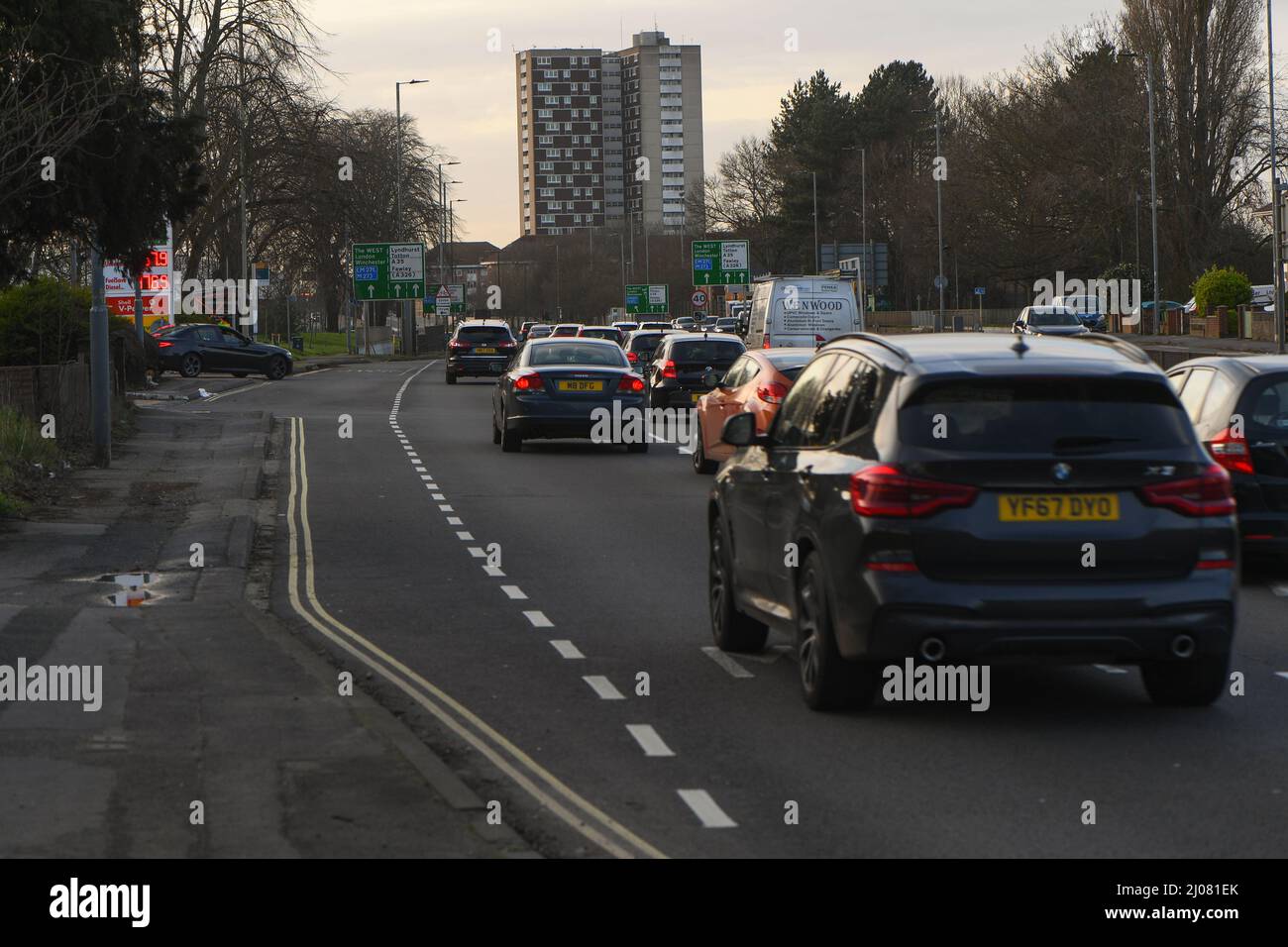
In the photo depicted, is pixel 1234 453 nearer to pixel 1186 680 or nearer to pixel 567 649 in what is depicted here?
pixel 1186 680

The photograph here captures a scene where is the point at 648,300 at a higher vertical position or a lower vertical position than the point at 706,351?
higher

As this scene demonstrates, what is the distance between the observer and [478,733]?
8.36 meters

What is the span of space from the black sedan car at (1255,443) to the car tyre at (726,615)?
4259 millimetres

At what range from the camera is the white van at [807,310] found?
3481cm

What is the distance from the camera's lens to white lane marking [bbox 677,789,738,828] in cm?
666

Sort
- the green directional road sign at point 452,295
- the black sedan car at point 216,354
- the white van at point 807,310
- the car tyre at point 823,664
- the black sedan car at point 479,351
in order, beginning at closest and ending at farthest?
the car tyre at point 823,664
the white van at point 807,310
the black sedan car at point 479,351
the black sedan car at point 216,354
the green directional road sign at point 452,295

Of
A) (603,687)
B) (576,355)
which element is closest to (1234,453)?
(603,687)

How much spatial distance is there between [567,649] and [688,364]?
1978cm

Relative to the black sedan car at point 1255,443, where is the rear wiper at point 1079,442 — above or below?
above

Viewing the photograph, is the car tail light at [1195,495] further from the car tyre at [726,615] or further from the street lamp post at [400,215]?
the street lamp post at [400,215]

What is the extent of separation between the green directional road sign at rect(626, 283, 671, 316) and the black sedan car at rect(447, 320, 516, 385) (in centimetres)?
6401

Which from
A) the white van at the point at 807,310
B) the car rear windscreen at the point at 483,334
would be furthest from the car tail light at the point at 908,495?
the car rear windscreen at the point at 483,334

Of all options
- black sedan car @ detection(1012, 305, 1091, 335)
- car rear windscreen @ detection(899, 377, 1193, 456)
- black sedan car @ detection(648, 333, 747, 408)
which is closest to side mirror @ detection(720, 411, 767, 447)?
car rear windscreen @ detection(899, 377, 1193, 456)
